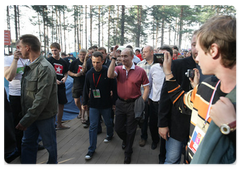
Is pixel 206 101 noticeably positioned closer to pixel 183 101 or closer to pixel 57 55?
pixel 183 101

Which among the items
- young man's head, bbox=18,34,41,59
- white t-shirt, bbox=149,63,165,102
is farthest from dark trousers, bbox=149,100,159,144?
young man's head, bbox=18,34,41,59

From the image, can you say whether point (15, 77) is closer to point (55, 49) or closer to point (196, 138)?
point (55, 49)

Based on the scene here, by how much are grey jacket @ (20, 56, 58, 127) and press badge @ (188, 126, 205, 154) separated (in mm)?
1885

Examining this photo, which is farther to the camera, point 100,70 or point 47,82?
point 100,70

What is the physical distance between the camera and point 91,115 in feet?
10.7

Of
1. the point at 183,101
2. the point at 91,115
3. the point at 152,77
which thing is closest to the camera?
the point at 183,101

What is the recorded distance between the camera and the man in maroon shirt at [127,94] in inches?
123

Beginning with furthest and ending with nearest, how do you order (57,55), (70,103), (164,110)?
(70,103) < (57,55) < (164,110)

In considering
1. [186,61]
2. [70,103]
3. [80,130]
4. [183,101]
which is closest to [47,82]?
[183,101]

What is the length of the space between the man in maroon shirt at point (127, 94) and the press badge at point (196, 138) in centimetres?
191

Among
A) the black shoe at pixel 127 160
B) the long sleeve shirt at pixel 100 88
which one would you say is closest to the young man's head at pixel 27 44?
the long sleeve shirt at pixel 100 88

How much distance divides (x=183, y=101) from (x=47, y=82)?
5.78 feet

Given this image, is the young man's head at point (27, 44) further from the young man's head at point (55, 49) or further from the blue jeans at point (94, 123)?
the young man's head at point (55, 49)

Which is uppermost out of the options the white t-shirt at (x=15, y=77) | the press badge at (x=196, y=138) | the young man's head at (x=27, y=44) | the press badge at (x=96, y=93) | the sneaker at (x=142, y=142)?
the young man's head at (x=27, y=44)
